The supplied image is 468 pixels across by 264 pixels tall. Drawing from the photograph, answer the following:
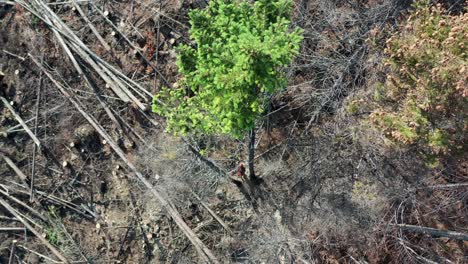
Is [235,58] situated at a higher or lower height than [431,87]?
higher

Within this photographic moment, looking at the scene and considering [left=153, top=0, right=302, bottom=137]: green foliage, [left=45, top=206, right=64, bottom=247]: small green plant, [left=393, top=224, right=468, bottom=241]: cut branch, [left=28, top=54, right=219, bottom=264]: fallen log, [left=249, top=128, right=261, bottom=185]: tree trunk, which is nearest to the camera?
[left=153, top=0, right=302, bottom=137]: green foliage

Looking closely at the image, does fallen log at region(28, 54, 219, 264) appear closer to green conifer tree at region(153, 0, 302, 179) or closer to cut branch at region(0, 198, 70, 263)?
cut branch at region(0, 198, 70, 263)

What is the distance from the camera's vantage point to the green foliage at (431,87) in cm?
553

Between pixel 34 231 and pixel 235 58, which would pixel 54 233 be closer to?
pixel 34 231

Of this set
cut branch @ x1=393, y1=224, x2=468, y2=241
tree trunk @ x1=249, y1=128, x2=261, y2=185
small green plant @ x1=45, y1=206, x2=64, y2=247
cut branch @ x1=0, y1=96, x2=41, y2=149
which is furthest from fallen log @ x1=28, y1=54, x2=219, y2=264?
cut branch @ x1=393, y1=224, x2=468, y2=241

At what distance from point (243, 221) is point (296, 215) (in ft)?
3.37

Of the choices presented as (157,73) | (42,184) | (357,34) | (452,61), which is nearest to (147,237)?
(42,184)

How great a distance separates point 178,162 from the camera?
364 inches

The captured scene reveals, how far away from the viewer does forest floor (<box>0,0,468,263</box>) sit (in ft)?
26.8

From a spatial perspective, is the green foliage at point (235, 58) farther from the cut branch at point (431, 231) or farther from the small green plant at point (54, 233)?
the small green plant at point (54, 233)

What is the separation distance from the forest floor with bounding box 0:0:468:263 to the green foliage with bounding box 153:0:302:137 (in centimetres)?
225

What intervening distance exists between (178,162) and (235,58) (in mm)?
3933

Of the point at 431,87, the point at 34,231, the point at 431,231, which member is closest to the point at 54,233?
the point at 34,231

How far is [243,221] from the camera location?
9086 millimetres
